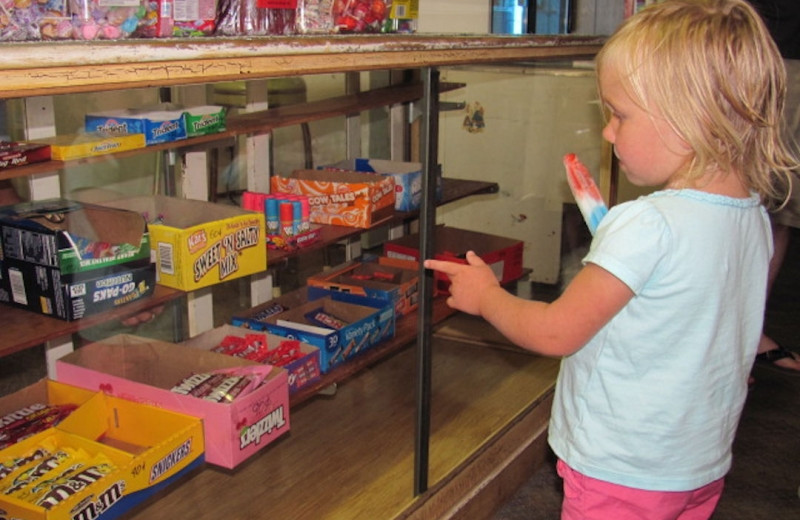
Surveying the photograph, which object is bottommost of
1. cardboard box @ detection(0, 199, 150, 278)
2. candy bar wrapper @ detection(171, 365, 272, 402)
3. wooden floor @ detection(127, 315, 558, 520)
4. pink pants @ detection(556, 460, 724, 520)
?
wooden floor @ detection(127, 315, 558, 520)

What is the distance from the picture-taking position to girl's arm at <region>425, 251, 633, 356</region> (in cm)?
129

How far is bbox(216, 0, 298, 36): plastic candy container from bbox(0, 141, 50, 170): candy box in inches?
14.3

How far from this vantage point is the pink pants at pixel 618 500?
1.46 m

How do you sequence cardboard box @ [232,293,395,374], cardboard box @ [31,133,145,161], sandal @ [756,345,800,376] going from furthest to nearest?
sandal @ [756,345,800,376] < cardboard box @ [232,293,395,374] < cardboard box @ [31,133,145,161]

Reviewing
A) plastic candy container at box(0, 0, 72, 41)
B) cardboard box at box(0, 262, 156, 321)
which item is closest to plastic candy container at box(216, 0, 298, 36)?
plastic candy container at box(0, 0, 72, 41)

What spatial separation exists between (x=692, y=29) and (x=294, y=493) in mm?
1504

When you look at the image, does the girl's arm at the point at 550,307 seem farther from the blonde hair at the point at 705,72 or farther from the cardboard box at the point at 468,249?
the cardboard box at the point at 468,249

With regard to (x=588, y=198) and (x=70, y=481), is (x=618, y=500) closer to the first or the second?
(x=588, y=198)

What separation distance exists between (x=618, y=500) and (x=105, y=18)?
3.70ft

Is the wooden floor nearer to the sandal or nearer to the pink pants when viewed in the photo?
the pink pants

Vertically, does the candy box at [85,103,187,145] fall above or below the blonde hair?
below

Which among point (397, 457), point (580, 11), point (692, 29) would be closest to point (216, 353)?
point (397, 457)

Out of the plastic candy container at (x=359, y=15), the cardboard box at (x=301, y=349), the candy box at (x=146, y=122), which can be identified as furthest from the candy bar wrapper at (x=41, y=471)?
the plastic candy container at (x=359, y=15)

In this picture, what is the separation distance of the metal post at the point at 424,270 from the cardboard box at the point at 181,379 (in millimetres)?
391
